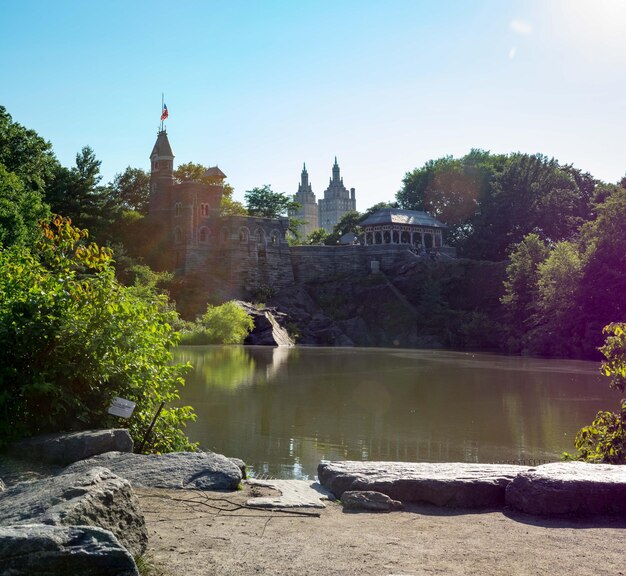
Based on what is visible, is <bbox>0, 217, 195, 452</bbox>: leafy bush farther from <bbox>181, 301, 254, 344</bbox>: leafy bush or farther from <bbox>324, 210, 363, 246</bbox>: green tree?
<bbox>324, 210, 363, 246</bbox>: green tree

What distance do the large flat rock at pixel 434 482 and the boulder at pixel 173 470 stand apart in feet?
3.60

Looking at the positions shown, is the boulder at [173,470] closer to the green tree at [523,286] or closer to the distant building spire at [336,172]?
the green tree at [523,286]

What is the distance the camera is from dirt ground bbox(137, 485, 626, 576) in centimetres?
421

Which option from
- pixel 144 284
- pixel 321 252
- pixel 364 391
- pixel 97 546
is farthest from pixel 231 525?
pixel 321 252

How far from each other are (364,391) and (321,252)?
4170cm

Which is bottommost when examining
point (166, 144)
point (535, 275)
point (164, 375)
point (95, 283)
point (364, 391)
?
point (364, 391)

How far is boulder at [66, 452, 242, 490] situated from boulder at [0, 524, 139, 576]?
252 cm

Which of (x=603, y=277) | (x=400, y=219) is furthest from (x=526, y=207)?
(x=603, y=277)

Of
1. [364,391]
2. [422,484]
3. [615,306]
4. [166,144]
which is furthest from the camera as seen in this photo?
[166,144]

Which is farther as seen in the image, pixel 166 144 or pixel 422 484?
pixel 166 144

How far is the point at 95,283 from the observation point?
8.07 metres

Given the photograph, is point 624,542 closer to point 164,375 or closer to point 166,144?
point 164,375

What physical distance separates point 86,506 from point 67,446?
2.85 m

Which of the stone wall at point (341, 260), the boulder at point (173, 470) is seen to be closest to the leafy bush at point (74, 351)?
the boulder at point (173, 470)
